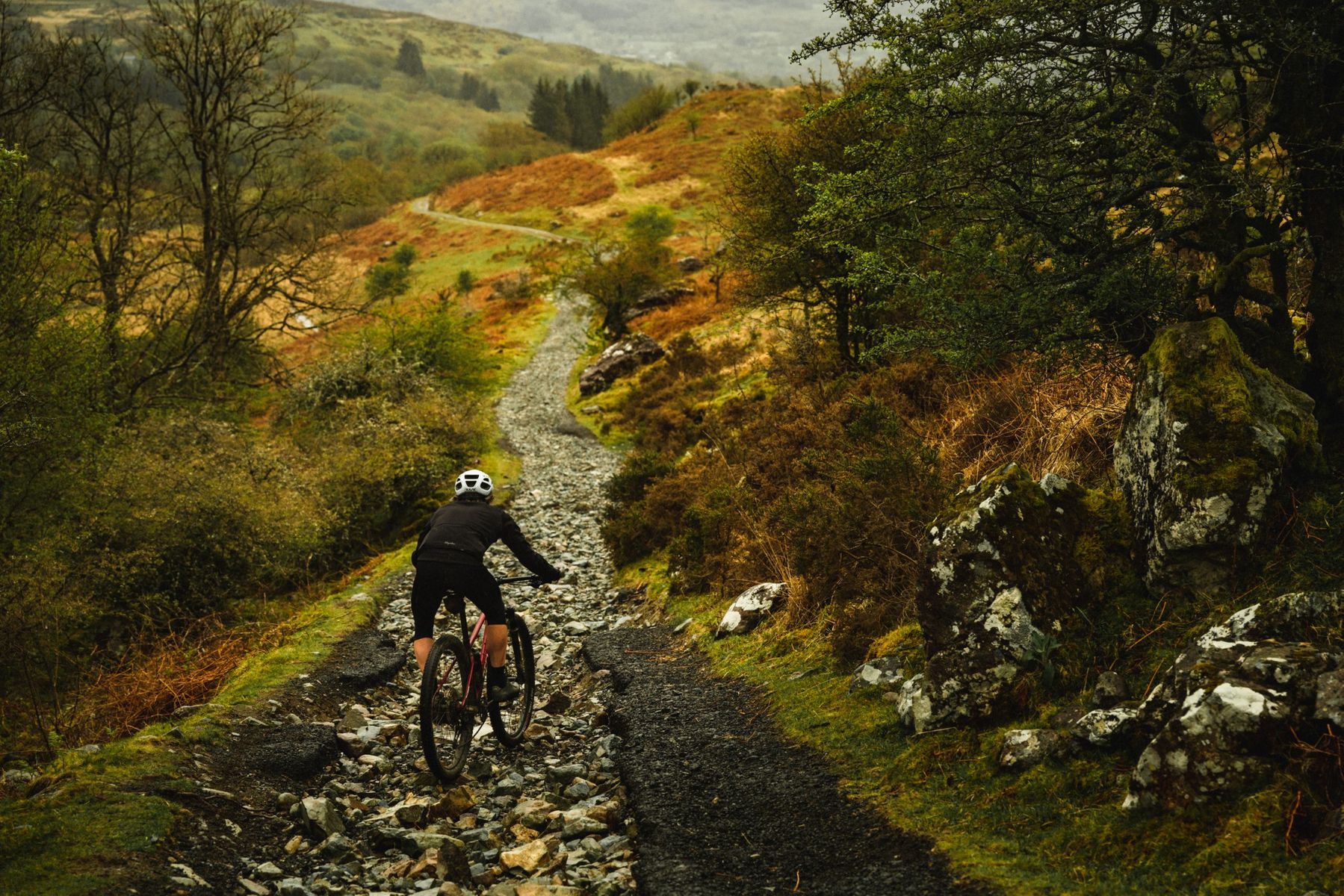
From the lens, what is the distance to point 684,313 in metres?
37.0

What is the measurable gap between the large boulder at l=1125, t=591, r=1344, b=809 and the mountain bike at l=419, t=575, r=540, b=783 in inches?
207

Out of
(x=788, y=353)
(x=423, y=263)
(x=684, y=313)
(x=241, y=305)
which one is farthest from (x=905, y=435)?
(x=423, y=263)

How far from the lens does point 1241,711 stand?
13.3 feet

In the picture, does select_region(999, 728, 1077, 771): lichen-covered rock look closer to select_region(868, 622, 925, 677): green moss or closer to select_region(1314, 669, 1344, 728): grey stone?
select_region(1314, 669, 1344, 728): grey stone

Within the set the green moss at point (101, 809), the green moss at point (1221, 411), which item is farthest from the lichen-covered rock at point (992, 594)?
the green moss at point (101, 809)

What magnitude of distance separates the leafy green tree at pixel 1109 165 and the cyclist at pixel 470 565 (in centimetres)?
443

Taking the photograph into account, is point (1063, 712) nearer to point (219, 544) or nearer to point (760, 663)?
point (760, 663)

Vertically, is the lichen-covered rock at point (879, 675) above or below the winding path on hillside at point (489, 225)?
below

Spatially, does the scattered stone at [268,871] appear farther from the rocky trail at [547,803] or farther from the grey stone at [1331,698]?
the grey stone at [1331,698]

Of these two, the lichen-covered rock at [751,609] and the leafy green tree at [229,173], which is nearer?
the lichen-covered rock at [751,609]

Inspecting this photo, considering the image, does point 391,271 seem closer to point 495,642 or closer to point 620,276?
point 620,276

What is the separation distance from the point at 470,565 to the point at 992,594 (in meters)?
4.57

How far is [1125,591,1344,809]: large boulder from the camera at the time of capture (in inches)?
157

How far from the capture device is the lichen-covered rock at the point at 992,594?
5.80m
